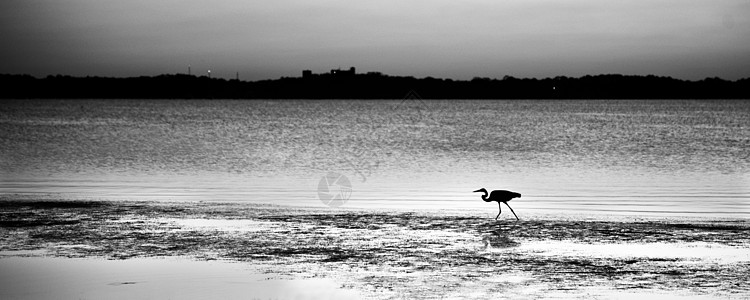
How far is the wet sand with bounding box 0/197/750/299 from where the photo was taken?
32.3 feet

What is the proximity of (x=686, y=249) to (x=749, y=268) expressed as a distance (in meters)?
1.48

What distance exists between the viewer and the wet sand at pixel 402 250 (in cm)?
984

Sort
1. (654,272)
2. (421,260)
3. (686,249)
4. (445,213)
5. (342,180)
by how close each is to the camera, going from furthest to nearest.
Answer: (342,180), (445,213), (686,249), (421,260), (654,272)

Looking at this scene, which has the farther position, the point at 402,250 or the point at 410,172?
the point at 410,172

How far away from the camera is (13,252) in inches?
472

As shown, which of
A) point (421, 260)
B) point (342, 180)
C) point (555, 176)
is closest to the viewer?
point (421, 260)

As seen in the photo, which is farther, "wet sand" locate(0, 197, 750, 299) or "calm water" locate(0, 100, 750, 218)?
"calm water" locate(0, 100, 750, 218)

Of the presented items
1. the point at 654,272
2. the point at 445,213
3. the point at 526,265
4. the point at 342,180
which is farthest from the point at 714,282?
the point at 342,180

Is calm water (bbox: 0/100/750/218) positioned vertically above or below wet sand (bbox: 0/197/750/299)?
below

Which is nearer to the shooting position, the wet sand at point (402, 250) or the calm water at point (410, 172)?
the wet sand at point (402, 250)

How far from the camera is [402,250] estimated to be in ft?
39.7

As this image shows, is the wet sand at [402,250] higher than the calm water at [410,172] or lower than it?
higher

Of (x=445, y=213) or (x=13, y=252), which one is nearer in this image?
(x=13, y=252)

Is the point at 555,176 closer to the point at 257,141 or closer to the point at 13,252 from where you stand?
the point at 13,252
